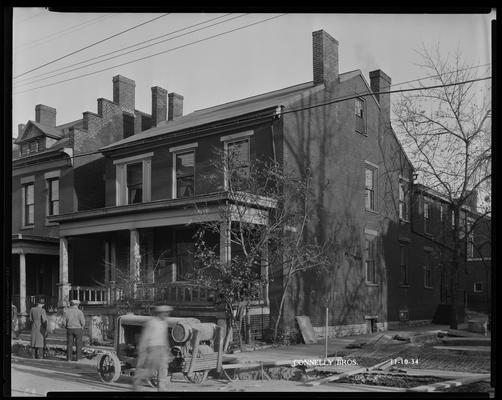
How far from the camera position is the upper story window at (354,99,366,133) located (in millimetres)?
19131

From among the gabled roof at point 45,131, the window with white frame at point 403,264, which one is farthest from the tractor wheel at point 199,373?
the gabled roof at point 45,131

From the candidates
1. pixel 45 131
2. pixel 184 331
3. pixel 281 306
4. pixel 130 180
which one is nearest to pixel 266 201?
pixel 281 306

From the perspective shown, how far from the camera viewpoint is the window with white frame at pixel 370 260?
19531mm

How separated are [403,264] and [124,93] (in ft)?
39.1

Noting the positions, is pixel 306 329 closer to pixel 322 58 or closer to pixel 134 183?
pixel 134 183

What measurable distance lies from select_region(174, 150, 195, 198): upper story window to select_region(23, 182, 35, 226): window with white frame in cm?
584

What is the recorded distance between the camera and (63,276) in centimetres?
1781

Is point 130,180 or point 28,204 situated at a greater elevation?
point 130,180

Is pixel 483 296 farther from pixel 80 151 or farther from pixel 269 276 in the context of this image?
pixel 80 151

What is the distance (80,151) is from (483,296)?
19031 millimetres

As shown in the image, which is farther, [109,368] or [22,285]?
[22,285]

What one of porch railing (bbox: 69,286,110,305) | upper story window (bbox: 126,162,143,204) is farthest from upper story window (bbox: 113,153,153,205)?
porch railing (bbox: 69,286,110,305)

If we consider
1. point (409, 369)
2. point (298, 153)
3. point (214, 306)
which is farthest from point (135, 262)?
point (409, 369)

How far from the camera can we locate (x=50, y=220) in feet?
60.8
